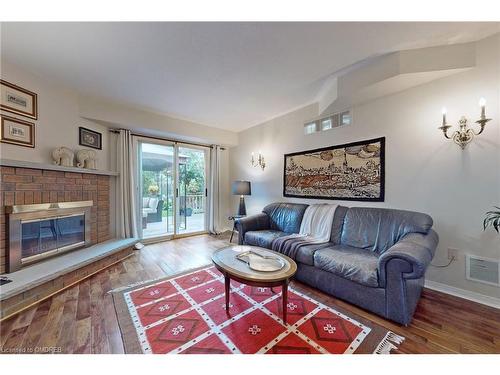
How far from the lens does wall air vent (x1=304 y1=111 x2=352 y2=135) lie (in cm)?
288

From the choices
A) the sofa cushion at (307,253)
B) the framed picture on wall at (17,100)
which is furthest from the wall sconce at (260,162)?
the framed picture on wall at (17,100)

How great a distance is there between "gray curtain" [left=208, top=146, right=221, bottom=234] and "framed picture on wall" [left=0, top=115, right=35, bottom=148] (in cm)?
297

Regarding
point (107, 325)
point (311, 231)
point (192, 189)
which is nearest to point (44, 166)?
point (107, 325)

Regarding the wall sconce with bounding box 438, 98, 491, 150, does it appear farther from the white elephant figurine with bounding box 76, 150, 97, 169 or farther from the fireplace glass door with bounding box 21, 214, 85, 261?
the fireplace glass door with bounding box 21, 214, 85, 261

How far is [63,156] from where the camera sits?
2.64m

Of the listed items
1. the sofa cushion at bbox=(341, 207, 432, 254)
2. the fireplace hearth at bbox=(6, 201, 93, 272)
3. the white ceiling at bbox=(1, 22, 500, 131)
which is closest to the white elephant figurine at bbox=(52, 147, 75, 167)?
the fireplace hearth at bbox=(6, 201, 93, 272)

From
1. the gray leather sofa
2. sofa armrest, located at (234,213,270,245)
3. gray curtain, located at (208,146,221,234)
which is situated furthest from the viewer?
gray curtain, located at (208,146,221,234)

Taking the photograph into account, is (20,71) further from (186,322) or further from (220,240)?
(220,240)

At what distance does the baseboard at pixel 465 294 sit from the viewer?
1828mm

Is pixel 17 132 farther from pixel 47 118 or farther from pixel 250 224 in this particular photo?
pixel 250 224

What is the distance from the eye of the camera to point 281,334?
4.86ft

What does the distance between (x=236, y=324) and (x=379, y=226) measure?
1.91m

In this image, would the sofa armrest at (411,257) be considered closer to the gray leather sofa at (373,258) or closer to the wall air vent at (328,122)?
the gray leather sofa at (373,258)

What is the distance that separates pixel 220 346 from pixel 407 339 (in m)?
1.38
